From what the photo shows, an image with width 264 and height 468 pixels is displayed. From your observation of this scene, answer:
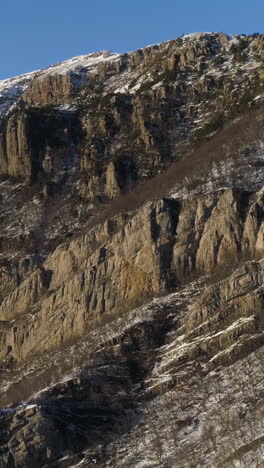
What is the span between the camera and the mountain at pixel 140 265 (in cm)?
8431

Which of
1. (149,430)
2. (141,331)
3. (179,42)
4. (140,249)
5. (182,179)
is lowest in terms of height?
(149,430)

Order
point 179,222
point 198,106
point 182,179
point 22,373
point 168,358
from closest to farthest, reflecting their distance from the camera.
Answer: point 168,358 → point 22,373 → point 179,222 → point 182,179 → point 198,106

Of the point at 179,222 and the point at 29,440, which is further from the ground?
the point at 179,222

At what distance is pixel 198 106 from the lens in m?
158

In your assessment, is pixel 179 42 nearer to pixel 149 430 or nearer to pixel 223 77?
pixel 223 77

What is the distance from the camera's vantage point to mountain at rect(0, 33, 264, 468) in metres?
84.3

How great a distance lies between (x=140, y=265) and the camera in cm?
11144

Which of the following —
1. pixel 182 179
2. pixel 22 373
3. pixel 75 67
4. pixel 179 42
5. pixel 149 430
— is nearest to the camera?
pixel 149 430

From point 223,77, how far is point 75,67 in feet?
149

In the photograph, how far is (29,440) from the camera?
84.4 metres

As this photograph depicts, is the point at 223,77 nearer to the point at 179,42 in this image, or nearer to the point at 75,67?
the point at 179,42

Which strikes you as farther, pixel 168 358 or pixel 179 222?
pixel 179 222

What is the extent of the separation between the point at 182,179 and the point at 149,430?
50308 mm

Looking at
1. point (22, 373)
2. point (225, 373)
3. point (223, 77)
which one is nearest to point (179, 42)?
point (223, 77)
